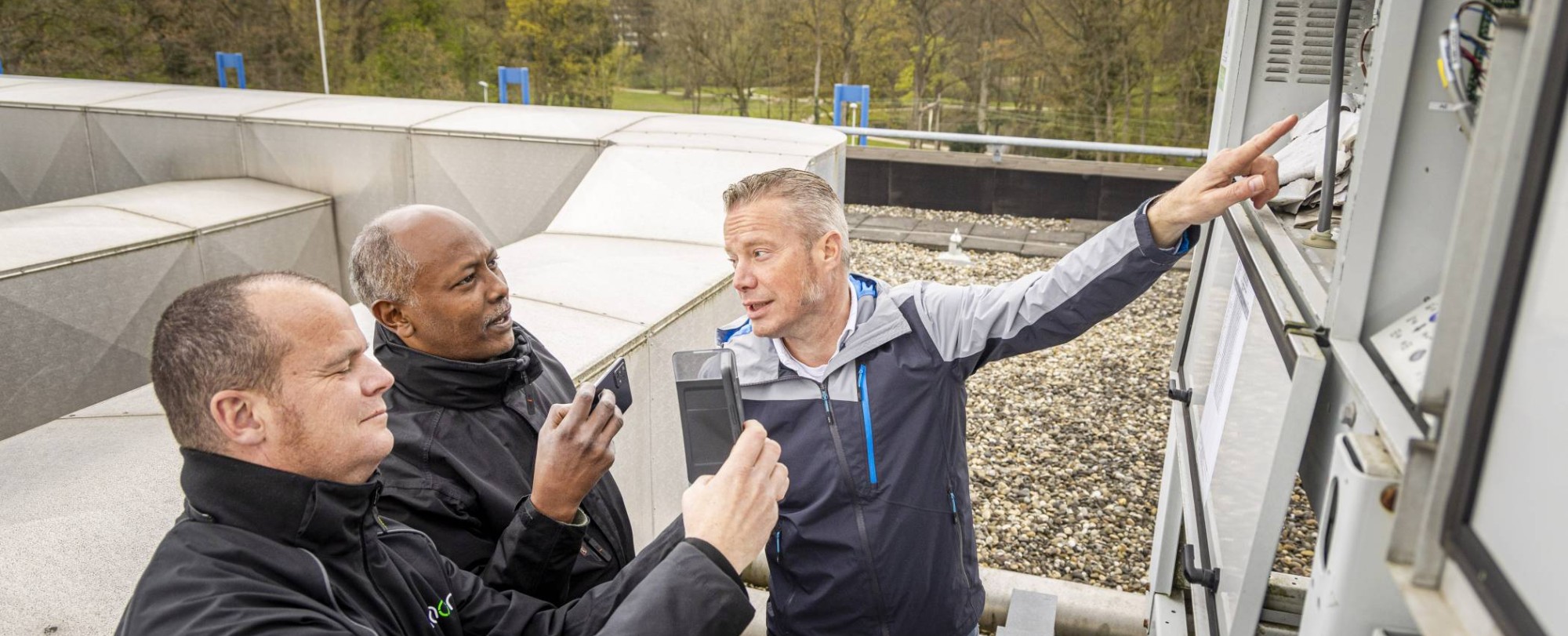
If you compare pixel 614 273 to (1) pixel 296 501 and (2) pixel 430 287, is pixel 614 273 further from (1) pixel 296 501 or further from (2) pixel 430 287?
(1) pixel 296 501

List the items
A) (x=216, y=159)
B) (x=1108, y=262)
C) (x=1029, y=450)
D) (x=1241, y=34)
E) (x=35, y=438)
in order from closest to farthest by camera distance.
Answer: (x=1108, y=262)
(x=1241, y=34)
(x=35, y=438)
(x=1029, y=450)
(x=216, y=159)

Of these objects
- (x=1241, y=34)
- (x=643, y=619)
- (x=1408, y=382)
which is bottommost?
(x=643, y=619)

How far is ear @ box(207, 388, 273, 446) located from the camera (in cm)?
131

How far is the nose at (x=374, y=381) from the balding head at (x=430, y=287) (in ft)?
2.06

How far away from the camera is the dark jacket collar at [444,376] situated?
2016 millimetres

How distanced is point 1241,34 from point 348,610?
241cm

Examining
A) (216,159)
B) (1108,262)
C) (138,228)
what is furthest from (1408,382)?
(216,159)

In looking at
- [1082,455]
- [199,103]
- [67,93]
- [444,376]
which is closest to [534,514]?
[444,376]

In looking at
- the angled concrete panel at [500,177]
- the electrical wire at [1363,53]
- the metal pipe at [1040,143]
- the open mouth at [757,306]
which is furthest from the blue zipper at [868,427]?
the metal pipe at [1040,143]

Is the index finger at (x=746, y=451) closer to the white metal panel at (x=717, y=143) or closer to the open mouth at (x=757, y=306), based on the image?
the open mouth at (x=757, y=306)

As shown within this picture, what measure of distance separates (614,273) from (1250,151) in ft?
9.35

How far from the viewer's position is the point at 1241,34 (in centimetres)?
254

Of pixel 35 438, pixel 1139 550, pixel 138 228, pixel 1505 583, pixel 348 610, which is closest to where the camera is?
pixel 1505 583

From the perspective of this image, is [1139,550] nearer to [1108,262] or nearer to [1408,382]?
[1108,262]
